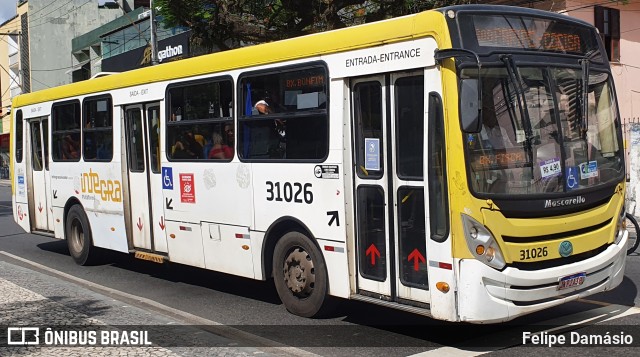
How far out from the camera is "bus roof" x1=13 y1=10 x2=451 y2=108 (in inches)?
263

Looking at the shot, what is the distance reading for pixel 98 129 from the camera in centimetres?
1214

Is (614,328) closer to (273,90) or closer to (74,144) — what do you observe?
(273,90)

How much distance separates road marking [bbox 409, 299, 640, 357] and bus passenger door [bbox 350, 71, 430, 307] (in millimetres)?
489

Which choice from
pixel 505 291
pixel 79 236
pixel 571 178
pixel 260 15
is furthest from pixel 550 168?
pixel 260 15

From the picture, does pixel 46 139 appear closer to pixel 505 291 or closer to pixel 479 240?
pixel 479 240

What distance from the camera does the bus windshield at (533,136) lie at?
6.46 m

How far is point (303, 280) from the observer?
8.20 meters

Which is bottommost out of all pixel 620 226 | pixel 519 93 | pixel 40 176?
pixel 620 226

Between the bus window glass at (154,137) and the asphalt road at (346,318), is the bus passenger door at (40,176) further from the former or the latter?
the bus window glass at (154,137)

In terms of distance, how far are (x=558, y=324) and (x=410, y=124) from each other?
264 centimetres

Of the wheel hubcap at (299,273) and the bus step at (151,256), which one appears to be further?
the bus step at (151,256)

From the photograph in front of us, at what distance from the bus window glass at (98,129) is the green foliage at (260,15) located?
6416 millimetres

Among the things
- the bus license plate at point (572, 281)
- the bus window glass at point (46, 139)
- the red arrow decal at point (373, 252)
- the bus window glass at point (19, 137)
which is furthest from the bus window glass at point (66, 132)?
the bus license plate at point (572, 281)

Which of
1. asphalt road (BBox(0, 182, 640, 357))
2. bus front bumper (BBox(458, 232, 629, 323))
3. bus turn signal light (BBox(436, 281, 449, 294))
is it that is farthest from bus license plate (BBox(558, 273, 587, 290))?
bus turn signal light (BBox(436, 281, 449, 294))
